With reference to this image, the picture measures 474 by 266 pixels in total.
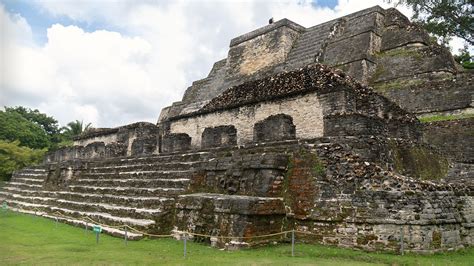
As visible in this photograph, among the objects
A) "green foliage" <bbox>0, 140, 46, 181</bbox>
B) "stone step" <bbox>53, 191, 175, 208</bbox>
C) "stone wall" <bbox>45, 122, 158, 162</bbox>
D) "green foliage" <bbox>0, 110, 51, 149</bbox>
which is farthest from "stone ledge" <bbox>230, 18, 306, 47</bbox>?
"green foliage" <bbox>0, 110, 51, 149</bbox>

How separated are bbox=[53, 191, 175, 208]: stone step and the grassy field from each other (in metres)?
1.26

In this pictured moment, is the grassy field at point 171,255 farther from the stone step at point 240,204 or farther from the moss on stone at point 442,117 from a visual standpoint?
the moss on stone at point 442,117

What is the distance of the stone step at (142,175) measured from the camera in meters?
10.8

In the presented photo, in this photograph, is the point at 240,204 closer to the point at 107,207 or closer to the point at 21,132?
the point at 107,207

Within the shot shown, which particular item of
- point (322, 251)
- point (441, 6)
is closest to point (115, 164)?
point (322, 251)

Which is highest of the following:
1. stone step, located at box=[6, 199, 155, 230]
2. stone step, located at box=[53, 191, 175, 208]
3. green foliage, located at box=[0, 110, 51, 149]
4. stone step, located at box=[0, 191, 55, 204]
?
green foliage, located at box=[0, 110, 51, 149]

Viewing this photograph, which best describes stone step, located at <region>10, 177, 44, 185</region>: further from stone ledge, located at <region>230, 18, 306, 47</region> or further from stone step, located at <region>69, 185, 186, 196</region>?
stone ledge, located at <region>230, 18, 306, 47</region>

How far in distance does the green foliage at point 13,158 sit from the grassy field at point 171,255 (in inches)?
791

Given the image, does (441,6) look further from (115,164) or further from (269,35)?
(115,164)

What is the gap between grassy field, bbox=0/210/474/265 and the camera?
641cm

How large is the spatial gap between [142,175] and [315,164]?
18.9ft

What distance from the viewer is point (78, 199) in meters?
12.9

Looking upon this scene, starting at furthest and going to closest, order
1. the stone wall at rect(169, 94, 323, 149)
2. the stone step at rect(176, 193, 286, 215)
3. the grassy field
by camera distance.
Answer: the stone wall at rect(169, 94, 323, 149)
the stone step at rect(176, 193, 286, 215)
the grassy field

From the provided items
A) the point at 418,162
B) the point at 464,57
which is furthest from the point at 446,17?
the point at 418,162
